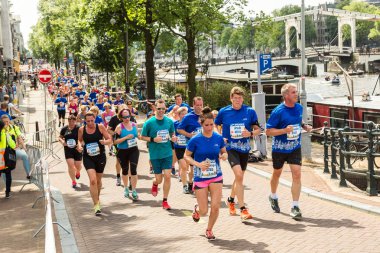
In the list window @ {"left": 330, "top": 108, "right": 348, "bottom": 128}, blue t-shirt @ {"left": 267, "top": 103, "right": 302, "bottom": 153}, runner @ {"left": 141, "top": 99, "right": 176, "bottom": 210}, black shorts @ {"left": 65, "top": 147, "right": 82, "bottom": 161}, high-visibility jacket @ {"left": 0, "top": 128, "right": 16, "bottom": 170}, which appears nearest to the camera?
blue t-shirt @ {"left": 267, "top": 103, "right": 302, "bottom": 153}

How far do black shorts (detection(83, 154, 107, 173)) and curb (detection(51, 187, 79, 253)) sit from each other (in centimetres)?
96

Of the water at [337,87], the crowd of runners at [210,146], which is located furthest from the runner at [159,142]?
the water at [337,87]

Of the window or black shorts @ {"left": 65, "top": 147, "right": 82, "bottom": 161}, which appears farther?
the window

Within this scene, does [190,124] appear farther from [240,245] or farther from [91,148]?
[240,245]

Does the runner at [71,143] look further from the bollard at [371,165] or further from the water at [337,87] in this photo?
the water at [337,87]

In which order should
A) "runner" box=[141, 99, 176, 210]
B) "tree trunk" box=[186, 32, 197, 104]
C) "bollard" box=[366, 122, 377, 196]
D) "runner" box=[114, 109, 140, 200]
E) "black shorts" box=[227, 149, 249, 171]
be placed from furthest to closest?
"tree trunk" box=[186, 32, 197, 104], "runner" box=[114, 109, 140, 200], "bollard" box=[366, 122, 377, 196], "runner" box=[141, 99, 176, 210], "black shorts" box=[227, 149, 249, 171]

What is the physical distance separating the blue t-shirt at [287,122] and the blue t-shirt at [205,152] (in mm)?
1553

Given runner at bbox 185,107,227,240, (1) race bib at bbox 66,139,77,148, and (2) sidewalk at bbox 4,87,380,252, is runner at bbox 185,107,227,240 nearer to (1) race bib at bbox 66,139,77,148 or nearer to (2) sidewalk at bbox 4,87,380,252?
(2) sidewalk at bbox 4,87,380,252

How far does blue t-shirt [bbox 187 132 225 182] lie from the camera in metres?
8.02

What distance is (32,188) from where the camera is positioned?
13633 mm

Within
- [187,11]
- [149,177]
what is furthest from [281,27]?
[149,177]

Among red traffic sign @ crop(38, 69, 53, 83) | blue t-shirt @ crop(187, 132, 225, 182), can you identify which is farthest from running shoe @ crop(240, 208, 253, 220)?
red traffic sign @ crop(38, 69, 53, 83)

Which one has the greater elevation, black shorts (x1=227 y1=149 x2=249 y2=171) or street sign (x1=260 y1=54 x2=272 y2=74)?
street sign (x1=260 y1=54 x2=272 y2=74)

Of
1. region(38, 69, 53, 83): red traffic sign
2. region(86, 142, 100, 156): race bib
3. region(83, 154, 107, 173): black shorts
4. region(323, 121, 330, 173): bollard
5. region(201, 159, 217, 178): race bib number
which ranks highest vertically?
region(38, 69, 53, 83): red traffic sign
